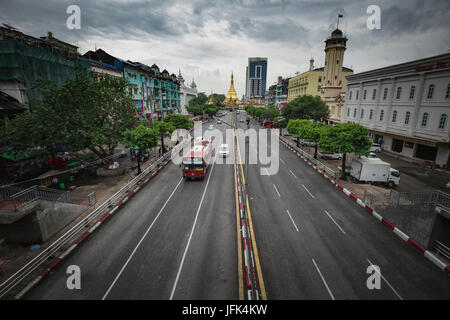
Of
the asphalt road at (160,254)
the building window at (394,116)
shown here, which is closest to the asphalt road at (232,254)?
the asphalt road at (160,254)

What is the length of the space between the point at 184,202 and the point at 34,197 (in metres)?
10.4

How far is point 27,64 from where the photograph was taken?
80.3 feet

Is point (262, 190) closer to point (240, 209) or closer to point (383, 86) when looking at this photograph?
point (240, 209)

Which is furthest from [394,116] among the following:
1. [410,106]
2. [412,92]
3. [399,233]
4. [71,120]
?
[71,120]

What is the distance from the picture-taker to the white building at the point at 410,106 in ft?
92.9

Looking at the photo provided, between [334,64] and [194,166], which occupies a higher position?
[334,64]

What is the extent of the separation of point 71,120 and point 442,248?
3276 cm

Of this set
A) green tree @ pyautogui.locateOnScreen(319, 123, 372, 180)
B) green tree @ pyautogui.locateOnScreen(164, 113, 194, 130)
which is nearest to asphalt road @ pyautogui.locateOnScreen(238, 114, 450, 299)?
green tree @ pyautogui.locateOnScreen(319, 123, 372, 180)

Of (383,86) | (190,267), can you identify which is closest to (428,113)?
(383,86)

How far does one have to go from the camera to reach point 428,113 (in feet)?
99.1

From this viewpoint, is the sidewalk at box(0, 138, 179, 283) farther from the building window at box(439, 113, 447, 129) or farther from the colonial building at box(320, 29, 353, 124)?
the colonial building at box(320, 29, 353, 124)

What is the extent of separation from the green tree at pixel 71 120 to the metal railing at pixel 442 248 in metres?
28.7

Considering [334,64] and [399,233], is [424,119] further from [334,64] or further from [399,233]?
[334,64]
